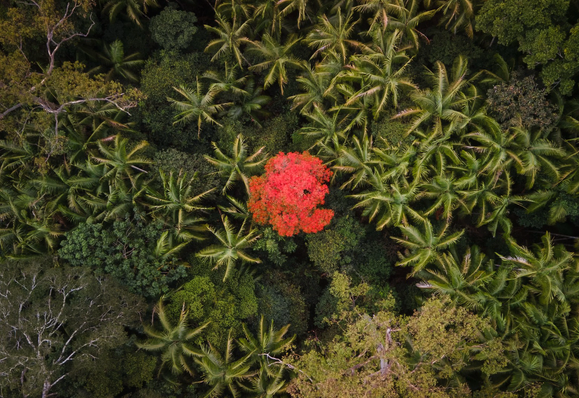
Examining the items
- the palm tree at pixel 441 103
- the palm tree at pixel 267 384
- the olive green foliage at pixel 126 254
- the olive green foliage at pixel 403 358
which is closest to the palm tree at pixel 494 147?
the palm tree at pixel 441 103

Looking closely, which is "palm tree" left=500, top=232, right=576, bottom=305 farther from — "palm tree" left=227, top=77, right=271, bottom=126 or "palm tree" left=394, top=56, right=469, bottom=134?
"palm tree" left=227, top=77, right=271, bottom=126

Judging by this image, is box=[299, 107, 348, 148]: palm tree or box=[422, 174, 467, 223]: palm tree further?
box=[299, 107, 348, 148]: palm tree

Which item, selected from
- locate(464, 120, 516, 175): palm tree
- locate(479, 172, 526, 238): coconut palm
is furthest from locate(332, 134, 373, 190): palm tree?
locate(479, 172, 526, 238): coconut palm

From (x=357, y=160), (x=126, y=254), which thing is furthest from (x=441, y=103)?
(x=126, y=254)

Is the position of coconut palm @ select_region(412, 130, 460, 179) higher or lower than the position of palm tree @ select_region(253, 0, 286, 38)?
lower

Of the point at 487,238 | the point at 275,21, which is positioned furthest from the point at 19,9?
the point at 487,238

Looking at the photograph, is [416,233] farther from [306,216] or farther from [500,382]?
[500,382]

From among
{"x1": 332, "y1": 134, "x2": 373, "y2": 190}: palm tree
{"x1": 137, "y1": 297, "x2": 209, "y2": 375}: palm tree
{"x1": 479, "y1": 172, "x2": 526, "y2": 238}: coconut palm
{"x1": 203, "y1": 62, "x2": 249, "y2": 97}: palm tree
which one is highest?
{"x1": 203, "y1": 62, "x2": 249, "y2": 97}: palm tree
